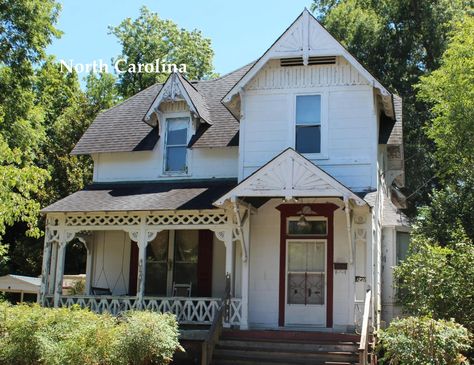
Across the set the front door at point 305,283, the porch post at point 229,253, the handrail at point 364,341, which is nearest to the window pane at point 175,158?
the porch post at point 229,253

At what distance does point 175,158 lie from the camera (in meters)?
20.4

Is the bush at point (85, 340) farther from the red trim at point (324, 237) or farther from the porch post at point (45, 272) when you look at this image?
the porch post at point (45, 272)

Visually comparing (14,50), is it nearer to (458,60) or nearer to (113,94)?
(458,60)

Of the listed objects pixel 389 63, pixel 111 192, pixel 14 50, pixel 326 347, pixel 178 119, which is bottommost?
pixel 326 347

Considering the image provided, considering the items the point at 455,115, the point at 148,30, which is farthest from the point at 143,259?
the point at 148,30

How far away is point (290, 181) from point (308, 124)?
264cm

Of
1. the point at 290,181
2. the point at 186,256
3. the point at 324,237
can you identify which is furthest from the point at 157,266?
the point at 290,181

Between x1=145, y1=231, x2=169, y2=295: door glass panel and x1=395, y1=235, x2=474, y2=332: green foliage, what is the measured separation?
726 centimetres

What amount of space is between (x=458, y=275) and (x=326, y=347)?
353 cm

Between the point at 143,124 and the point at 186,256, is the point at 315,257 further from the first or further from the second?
the point at 143,124

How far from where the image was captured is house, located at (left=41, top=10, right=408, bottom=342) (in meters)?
16.6

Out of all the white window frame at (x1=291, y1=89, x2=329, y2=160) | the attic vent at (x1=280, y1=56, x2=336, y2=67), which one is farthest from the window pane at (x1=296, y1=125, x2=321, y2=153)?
the attic vent at (x1=280, y1=56, x2=336, y2=67)

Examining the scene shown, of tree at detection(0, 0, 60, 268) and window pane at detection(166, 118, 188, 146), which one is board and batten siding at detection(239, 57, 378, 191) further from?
tree at detection(0, 0, 60, 268)

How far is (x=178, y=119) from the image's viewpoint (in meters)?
20.6
